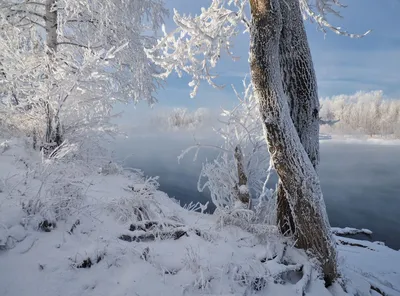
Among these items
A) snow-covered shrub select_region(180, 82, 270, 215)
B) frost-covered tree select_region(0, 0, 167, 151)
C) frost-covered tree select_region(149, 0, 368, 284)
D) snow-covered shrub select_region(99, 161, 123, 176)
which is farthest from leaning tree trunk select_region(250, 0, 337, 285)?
snow-covered shrub select_region(99, 161, 123, 176)

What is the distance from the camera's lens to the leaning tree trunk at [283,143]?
3373mm

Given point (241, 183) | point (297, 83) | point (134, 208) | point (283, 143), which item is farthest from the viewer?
point (241, 183)

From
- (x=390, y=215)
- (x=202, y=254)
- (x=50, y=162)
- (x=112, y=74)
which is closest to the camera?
(x=202, y=254)

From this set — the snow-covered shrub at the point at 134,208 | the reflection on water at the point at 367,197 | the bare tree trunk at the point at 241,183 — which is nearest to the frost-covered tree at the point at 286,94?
the bare tree trunk at the point at 241,183

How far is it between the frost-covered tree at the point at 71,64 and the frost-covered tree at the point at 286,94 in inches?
78.5

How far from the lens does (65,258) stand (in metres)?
2.21

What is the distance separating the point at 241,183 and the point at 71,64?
4450 mm

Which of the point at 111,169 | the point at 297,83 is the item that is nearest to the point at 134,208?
the point at 297,83

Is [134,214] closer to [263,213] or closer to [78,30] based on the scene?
[263,213]

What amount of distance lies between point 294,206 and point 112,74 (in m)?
5.63

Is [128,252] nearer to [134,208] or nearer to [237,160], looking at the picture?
[134,208]

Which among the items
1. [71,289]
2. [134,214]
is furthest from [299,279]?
[71,289]

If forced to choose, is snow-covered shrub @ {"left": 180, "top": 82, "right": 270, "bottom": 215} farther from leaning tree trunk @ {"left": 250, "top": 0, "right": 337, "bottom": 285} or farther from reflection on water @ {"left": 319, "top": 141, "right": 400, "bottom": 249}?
reflection on water @ {"left": 319, "top": 141, "right": 400, "bottom": 249}

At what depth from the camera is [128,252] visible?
8.16 ft
